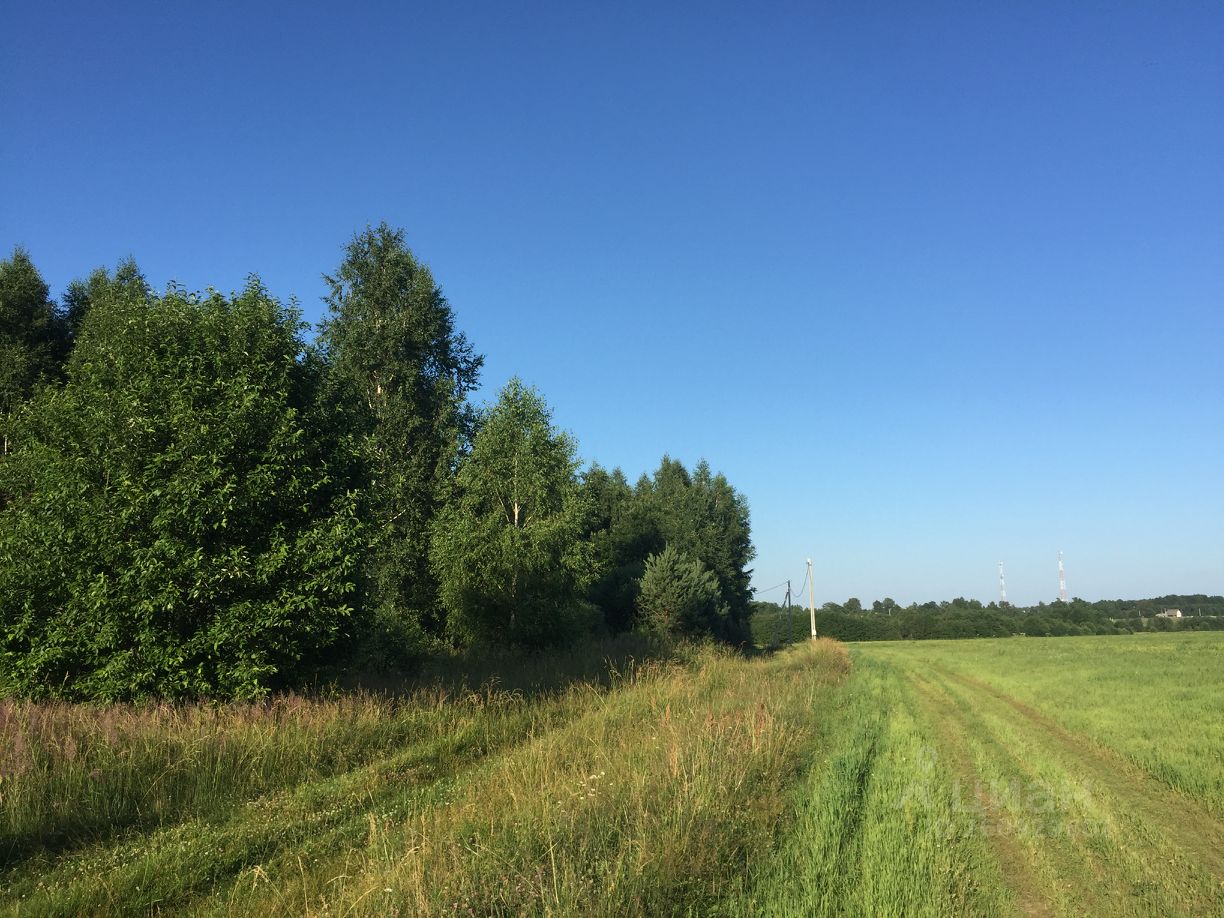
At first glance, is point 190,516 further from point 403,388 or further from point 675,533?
point 675,533

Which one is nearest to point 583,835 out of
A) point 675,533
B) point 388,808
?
point 388,808

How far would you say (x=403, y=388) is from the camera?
28.7m

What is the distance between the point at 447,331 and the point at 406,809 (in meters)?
25.6

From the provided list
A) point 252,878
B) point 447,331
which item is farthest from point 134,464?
point 447,331

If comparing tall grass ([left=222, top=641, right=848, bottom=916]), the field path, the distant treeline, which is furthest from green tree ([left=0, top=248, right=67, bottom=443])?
the distant treeline

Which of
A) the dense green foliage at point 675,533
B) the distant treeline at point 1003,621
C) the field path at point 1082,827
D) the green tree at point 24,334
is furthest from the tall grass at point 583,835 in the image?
the distant treeline at point 1003,621

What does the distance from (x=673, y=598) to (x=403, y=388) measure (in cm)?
1842

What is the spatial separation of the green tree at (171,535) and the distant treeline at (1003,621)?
82082mm

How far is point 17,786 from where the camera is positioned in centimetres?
703

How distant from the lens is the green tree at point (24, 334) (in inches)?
946

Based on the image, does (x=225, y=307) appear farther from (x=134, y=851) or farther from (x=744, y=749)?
(x=744, y=749)

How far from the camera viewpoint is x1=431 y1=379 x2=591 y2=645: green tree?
23.4 metres

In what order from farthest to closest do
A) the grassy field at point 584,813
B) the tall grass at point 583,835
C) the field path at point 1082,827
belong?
the field path at point 1082,827, the grassy field at point 584,813, the tall grass at point 583,835

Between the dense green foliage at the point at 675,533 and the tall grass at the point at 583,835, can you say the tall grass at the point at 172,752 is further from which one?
the dense green foliage at the point at 675,533
